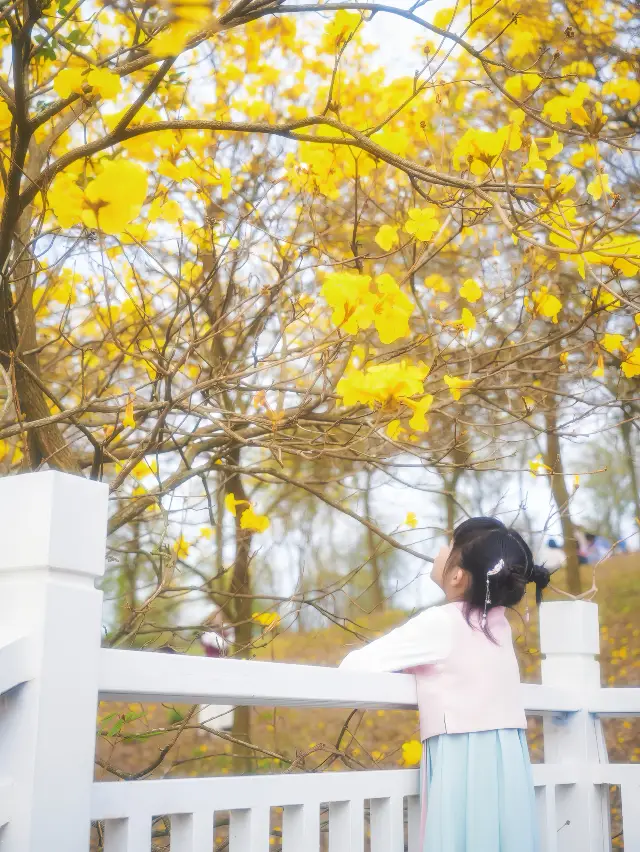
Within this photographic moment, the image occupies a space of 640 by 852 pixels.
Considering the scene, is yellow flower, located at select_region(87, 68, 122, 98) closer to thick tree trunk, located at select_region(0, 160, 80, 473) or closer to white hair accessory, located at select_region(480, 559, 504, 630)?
thick tree trunk, located at select_region(0, 160, 80, 473)

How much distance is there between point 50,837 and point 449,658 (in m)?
0.91

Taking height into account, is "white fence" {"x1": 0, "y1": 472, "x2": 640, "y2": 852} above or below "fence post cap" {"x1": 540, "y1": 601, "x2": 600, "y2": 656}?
below

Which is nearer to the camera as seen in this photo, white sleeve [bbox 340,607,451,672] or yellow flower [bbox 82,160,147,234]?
yellow flower [bbox 82,160,147,234]

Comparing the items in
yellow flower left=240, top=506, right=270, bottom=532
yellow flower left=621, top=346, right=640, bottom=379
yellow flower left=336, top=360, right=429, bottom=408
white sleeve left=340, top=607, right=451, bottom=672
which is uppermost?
yellow flower left=621, top=346, right=640, bottom=379

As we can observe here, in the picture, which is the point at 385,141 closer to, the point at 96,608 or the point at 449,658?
the point at 449,658

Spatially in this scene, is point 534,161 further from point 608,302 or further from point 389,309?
point 608,302

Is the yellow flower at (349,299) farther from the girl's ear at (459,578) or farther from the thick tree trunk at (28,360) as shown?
the thick tree trunk at (28,360)

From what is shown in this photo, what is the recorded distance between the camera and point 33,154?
2.40m

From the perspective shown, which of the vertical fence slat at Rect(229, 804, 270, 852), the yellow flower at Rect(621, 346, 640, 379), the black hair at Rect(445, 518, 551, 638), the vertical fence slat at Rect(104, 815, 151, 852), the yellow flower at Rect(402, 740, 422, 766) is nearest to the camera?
the vertical fence slat at Rect(104, 815, 151, 852)

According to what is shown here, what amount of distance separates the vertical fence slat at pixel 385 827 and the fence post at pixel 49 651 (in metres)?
0.61

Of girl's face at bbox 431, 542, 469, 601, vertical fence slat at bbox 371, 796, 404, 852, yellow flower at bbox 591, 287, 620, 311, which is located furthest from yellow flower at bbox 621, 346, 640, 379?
vertical fence slat at bbox 371, 796, 404, 852

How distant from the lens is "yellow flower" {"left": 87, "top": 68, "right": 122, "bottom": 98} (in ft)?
4.84

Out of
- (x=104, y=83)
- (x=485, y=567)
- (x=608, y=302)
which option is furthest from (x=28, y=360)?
(x=608, y=302)

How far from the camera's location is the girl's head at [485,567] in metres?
1.84
